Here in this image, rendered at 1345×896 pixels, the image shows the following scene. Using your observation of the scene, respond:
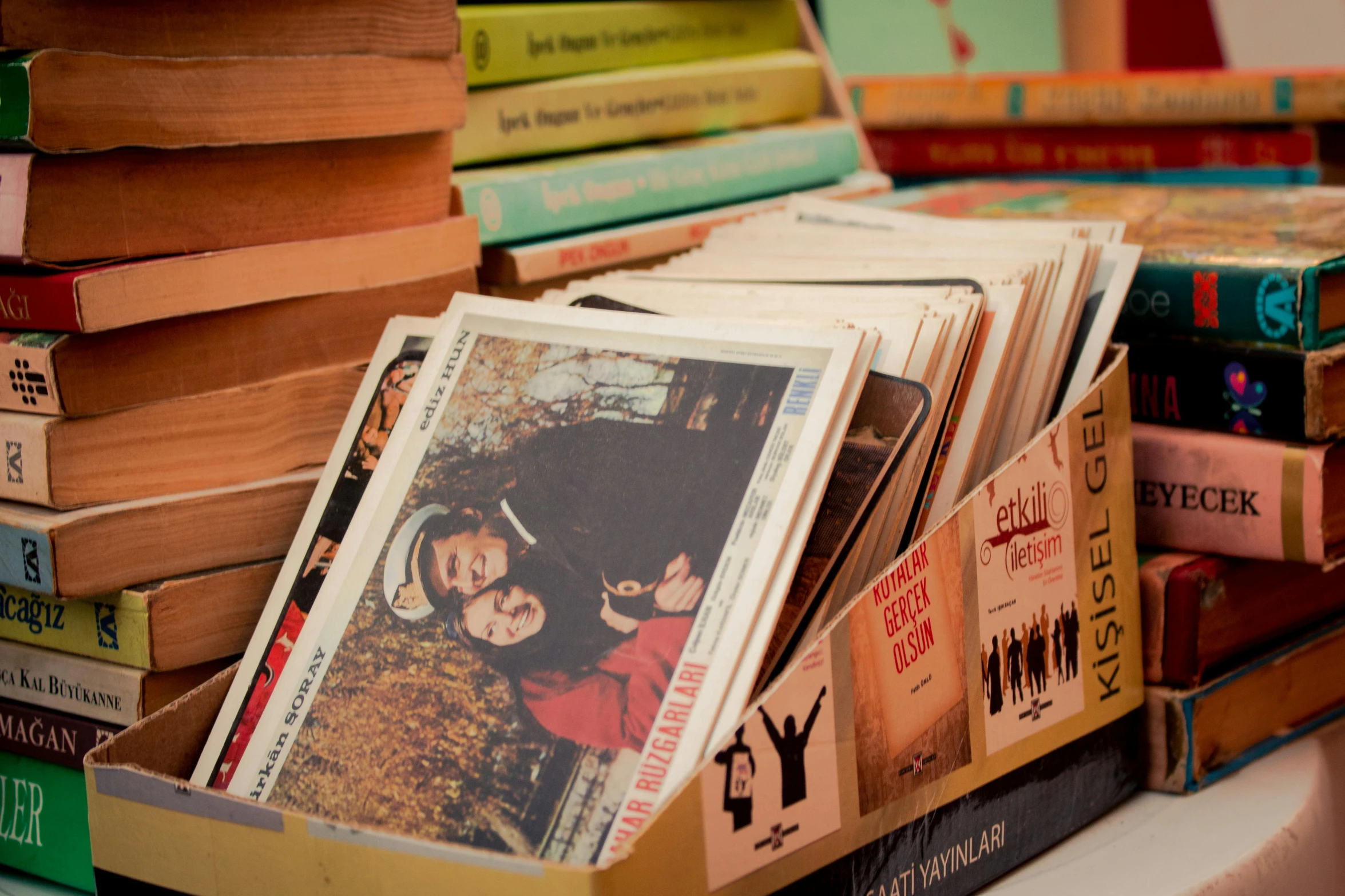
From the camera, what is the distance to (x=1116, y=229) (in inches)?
35.7

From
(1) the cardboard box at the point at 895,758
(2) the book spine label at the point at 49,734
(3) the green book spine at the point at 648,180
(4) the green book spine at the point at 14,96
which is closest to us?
(1) the cardboard box at the point at 895,758

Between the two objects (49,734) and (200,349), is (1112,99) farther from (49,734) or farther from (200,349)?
(49,734)

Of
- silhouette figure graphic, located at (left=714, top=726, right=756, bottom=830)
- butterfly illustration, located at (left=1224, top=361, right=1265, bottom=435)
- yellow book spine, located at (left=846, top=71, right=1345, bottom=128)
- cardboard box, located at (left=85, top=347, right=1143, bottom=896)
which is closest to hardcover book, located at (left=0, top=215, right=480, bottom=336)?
cardboard box, located at (left=85, top=347, right=1143, bottom=896)

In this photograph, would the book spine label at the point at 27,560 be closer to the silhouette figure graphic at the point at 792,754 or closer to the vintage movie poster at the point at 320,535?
the vintage movie poster at the point at 320,535

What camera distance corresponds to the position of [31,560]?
0.71 meters

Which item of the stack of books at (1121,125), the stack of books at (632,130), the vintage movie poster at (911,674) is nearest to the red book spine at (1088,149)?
the stack of books at (1121,125)

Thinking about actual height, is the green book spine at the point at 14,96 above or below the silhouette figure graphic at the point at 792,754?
above

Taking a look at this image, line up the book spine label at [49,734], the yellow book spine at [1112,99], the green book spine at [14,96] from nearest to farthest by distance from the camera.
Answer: the green book spine at [14,96] < the book spine label at [49,734] < the yellow book spine at [1112,99]

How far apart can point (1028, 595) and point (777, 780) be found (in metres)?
0.23

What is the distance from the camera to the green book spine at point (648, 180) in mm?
1018

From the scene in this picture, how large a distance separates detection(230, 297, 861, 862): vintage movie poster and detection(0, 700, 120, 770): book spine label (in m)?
0.14

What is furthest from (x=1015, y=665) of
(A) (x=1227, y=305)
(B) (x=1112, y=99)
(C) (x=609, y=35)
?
(B) (x=1112, y=99)

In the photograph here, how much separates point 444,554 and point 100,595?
22 cm

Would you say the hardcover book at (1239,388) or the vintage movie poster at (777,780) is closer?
the vintage movie poster at (777,780)
